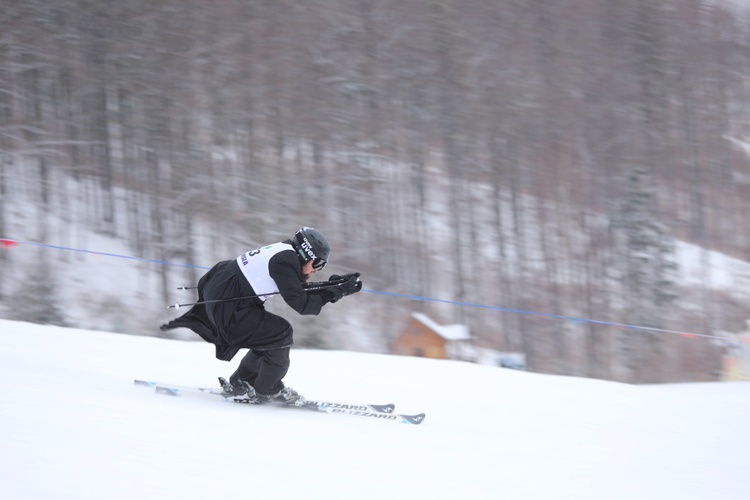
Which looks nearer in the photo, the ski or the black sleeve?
the black sleeve

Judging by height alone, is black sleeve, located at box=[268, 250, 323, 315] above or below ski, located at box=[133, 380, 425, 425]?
above

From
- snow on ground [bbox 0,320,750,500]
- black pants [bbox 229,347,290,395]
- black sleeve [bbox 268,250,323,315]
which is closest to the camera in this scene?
snow on ground [bbox 0,320,750,500]

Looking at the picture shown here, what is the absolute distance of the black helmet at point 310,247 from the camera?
3822 mm

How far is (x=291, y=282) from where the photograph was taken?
3756mm

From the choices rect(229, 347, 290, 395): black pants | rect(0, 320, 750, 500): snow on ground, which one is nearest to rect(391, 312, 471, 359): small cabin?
rect(0, 320, 750, 500): snow on ground

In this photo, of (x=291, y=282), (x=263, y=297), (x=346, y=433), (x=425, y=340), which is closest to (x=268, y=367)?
(x=263, y=297)

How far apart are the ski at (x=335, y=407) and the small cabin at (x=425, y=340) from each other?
25.1 feet

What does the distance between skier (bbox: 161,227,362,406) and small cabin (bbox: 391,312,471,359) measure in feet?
25.8

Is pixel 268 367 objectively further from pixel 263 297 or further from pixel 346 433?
pixel 346 433

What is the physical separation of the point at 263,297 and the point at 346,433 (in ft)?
3.02

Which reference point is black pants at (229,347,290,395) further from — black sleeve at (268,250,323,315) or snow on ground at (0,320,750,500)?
black sleeve at (268,250,323,315)

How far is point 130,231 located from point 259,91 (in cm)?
351

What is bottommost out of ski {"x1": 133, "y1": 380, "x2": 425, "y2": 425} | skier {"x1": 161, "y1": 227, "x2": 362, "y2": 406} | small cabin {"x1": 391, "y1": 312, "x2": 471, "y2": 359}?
small cabin {"x1": 391, "y1": 312, "x2": 471, "y2": 359}

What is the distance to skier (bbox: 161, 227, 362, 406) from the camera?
3792 mm
